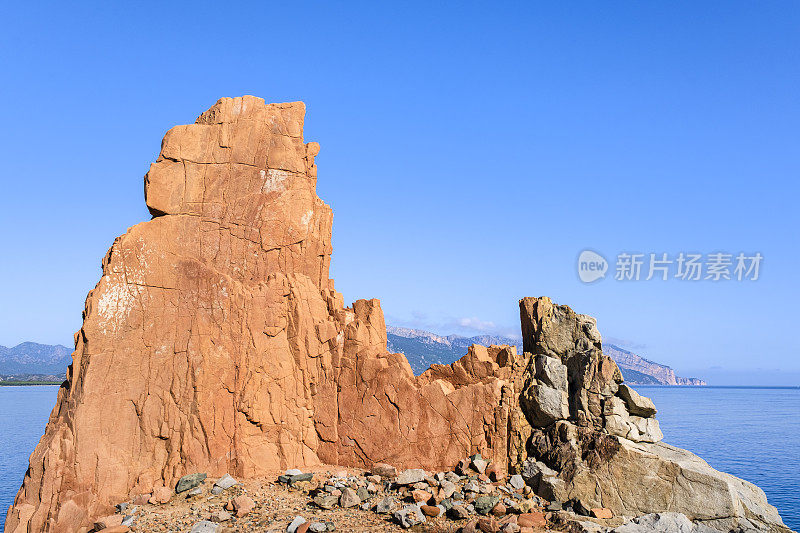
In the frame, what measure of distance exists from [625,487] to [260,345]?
1436 cm

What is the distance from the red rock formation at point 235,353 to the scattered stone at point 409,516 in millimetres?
3124

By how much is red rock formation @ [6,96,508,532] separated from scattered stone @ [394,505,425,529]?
123 inches

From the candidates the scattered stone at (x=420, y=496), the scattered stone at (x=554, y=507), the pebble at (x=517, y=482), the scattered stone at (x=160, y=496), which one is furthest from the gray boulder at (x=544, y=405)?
the scattered stone at (x=160, y=496)

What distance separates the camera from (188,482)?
20.1 m

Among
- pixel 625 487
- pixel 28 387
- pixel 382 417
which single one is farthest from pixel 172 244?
pixel 28 387

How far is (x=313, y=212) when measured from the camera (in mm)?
24422

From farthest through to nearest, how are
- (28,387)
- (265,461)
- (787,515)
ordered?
1. (28,387)
2. (787,515)
3. (265,461)

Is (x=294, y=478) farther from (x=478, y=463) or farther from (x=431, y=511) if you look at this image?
(x=478, y=463)

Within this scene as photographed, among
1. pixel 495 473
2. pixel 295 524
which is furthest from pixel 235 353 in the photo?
pixel 495 473

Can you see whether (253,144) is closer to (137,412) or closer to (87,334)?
(87,334)

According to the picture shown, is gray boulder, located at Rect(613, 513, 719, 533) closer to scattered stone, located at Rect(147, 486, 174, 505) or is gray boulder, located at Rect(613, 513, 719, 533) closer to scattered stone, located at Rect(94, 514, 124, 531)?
scattered stone, located at Rect(147, 486, 174, 505)

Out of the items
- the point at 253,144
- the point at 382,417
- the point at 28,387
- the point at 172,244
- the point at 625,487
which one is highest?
the point at 253,144

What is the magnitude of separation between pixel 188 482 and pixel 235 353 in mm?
4702

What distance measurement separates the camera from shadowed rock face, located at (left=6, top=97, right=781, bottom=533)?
802 inches
